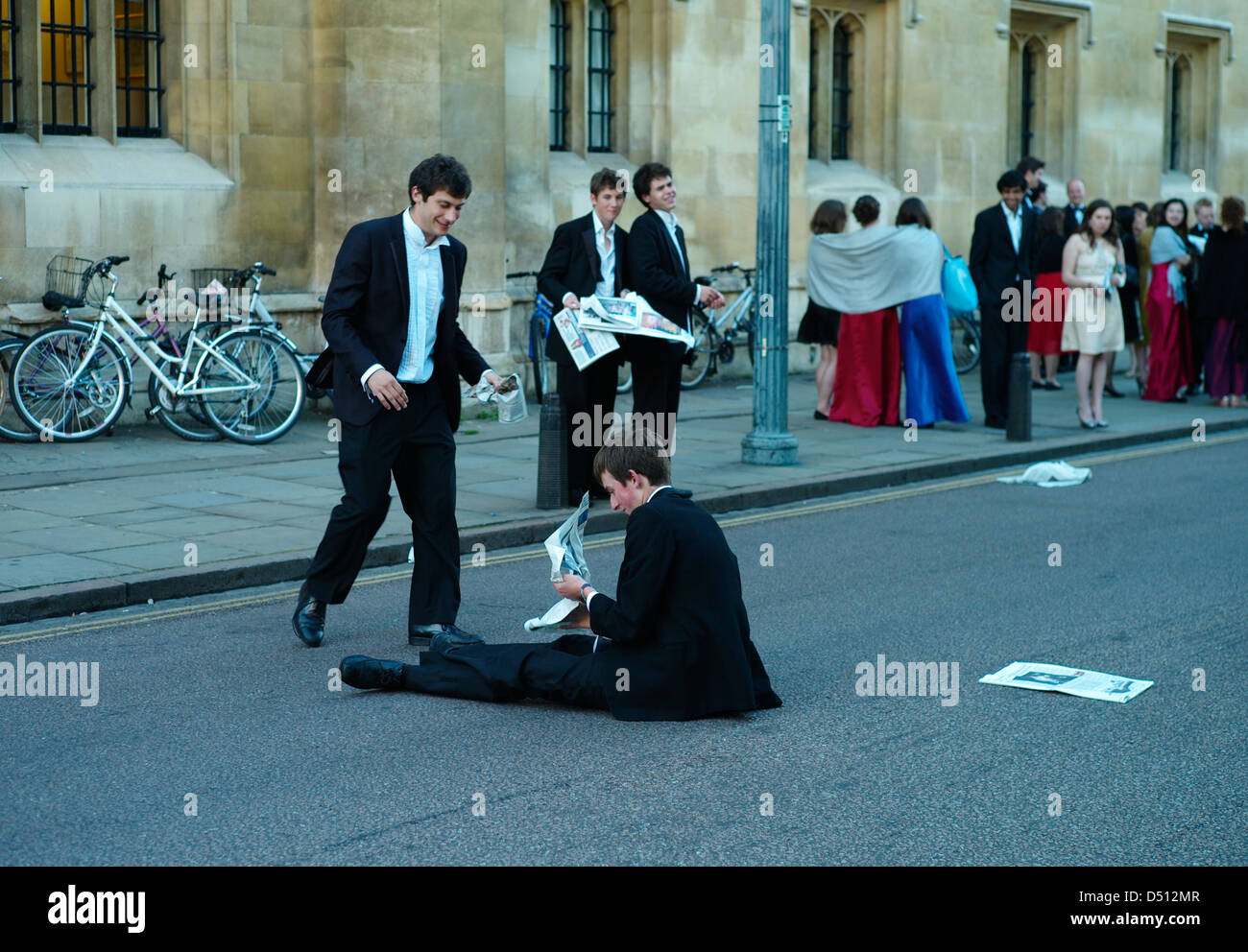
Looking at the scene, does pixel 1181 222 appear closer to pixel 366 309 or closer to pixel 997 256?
pixel 997 256

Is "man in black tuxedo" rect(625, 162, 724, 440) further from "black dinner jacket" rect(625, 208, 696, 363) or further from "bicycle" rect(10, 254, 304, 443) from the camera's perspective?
"bicycle" rect(10, 254, 304, 443)

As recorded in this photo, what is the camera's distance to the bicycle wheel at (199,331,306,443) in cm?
1285

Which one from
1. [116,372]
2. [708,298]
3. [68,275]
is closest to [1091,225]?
[708,298]

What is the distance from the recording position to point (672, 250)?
10.8m

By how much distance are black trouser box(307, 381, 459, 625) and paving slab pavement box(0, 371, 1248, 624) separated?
4.70ft

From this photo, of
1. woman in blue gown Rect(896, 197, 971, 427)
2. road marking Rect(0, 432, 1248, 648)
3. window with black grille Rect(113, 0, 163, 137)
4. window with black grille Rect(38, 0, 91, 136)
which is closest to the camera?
road marking Rect(0, 432, 1248, 648)

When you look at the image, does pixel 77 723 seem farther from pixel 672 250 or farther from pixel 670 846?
pixel 672 250

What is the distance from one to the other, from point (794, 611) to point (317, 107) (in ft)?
27.6

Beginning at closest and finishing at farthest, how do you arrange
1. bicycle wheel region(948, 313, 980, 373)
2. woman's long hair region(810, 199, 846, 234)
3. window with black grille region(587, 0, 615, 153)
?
woman's long hair region(810, 199, 846, 234)
window with black grille region(587, 0, 615, 153)
bicycle wheel region(948, 313, 980, 373)

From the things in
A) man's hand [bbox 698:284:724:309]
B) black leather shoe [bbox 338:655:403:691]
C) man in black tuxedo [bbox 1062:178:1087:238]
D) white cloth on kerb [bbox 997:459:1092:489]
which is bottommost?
black leather shoe [bbox 338:655:403:691]

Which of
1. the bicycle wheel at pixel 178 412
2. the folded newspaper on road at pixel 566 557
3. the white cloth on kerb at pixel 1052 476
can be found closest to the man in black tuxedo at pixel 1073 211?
the white cloth on kerb at pixel 1052 476

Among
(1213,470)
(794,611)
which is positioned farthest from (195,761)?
(1213,470)

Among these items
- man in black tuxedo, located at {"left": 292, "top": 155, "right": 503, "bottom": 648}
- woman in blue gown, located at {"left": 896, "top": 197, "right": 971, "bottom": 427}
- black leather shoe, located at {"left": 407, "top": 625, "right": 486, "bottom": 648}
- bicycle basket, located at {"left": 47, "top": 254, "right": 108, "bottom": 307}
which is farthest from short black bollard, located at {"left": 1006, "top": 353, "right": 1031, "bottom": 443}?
black leather shoe, located at {"left": 407, "top": 625, "right": 486, "bottom": 648}

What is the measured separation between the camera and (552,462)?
10.4m
